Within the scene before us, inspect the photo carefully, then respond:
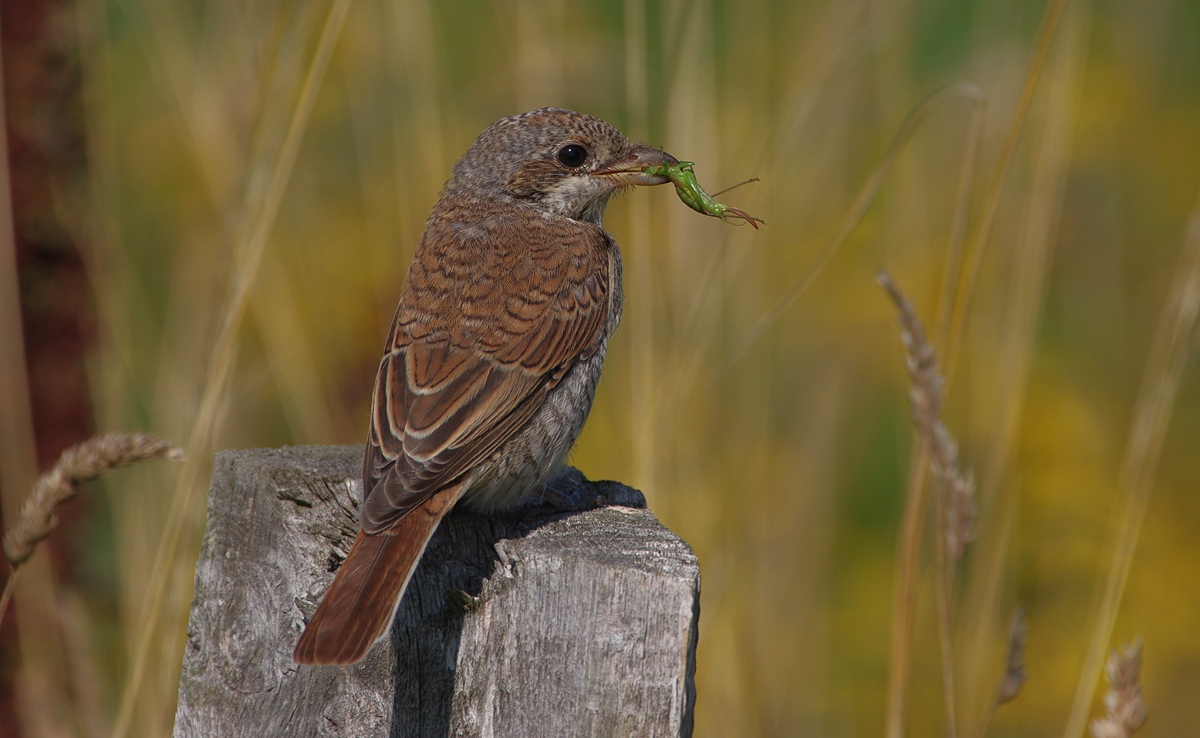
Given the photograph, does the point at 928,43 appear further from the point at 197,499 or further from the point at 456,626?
the point at 456,626

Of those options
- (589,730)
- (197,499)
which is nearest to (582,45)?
(197,499)

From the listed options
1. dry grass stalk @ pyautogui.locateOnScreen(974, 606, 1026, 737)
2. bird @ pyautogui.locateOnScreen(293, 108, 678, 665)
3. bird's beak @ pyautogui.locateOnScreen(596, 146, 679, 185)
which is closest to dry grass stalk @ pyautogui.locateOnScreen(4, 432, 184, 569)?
bird @ pyautogui.locateOnScreen(293, 108, 678, 665)

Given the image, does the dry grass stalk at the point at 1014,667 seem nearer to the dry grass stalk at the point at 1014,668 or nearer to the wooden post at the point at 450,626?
the dry grass stalk at the point at 1014,668

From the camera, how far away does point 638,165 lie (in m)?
3.27

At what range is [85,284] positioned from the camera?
13.8 feet

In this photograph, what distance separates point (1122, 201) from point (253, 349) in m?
3.34

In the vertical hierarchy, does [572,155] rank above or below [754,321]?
above

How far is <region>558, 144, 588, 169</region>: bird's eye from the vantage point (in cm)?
332

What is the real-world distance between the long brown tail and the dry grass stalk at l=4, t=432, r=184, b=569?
17.0 inches

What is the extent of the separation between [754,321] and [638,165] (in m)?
0.67

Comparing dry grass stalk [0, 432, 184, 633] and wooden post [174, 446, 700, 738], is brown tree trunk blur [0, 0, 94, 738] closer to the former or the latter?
dry grass stalk [0, 432, 184, 633]

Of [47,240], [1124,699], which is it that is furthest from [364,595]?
[47,240]

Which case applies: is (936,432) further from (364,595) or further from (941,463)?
(364,595)

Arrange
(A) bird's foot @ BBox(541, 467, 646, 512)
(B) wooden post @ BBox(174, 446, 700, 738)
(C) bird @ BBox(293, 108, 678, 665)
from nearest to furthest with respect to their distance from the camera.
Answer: (B) wooden post @ BBox(174, 446, 700, 738) → (C) bird @ BBox(293, 108, 678, 665) → (A) bird's foot @ BBox(541, 467, 646, 512)
